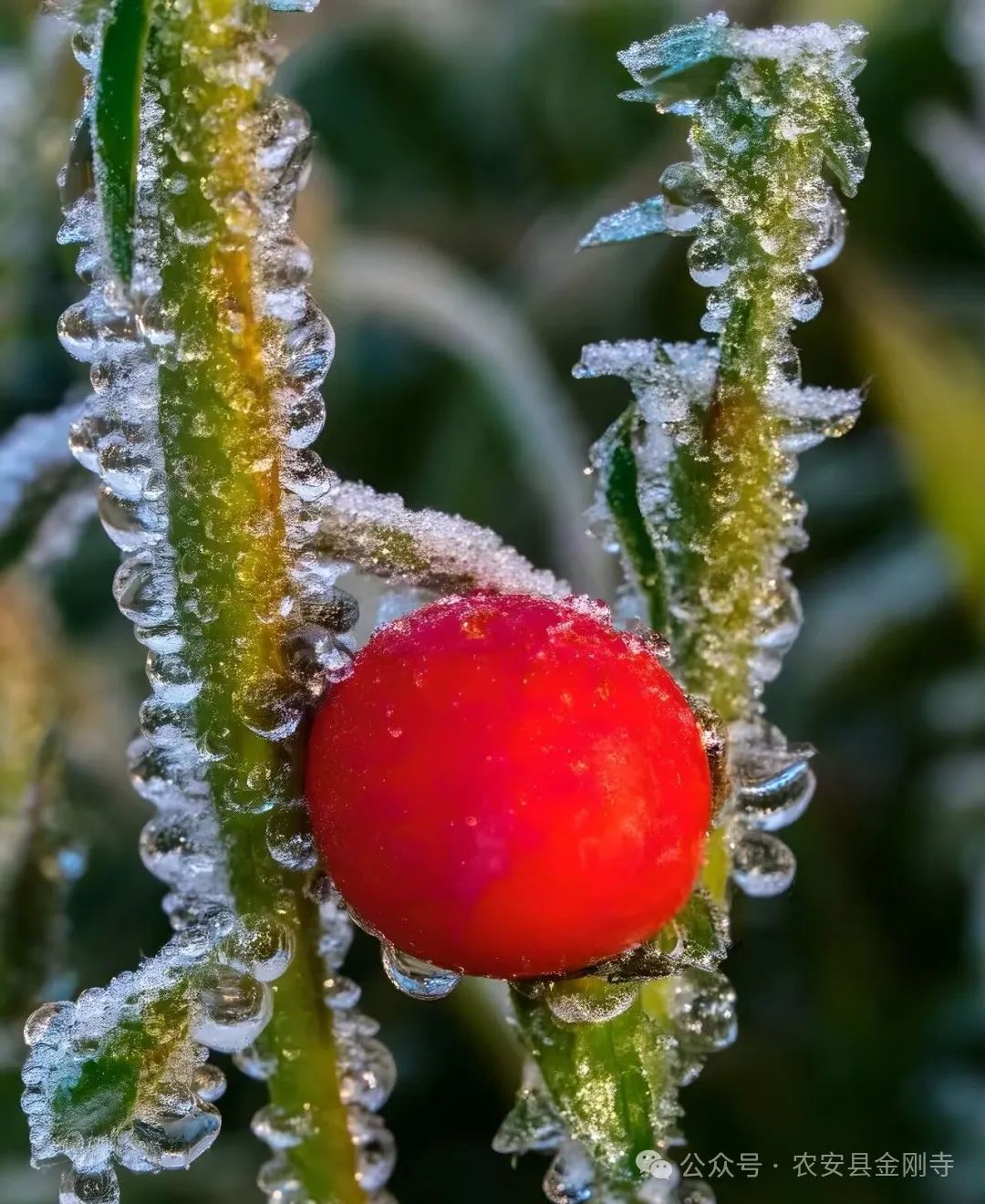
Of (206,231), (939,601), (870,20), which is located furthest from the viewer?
(870,20)

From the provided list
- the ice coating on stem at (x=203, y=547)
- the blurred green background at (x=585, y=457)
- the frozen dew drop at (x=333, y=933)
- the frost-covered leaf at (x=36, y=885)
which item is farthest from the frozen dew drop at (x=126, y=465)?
the blurred green background at (x=585, y=457)

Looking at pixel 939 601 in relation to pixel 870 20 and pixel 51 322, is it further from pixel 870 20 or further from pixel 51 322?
pixel 51 322

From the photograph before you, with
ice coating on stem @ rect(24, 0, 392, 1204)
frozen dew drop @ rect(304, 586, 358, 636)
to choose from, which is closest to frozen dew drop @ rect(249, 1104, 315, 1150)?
ice coating on stem @ rect(24, 0, 392, 1204)

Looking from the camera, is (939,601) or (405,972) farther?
(939,601)

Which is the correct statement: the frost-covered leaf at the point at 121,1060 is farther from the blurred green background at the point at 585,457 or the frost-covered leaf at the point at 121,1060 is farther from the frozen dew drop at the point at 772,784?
the blurred green background at the point at 585,457

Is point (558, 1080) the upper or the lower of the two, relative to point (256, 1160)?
lower

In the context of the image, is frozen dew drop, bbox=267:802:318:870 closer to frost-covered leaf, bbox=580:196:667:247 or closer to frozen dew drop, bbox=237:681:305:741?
frozen dew drop, bbox=237:681:305:741

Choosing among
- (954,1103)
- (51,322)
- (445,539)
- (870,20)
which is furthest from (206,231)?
(870,20)

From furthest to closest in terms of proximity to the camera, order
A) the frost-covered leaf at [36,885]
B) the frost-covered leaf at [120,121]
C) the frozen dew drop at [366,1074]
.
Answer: the frost-covered leaf at [36,885], the frozen dew drop at [366,1074], the frost-covered leaf at [120,121]
